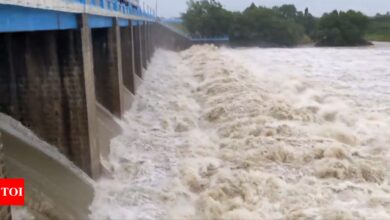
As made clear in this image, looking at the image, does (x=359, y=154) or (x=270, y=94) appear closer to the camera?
(x=359, y=154)

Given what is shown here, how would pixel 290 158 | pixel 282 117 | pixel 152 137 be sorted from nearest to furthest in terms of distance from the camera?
pixel 290 158 → pixel 152 137 → pixel 282 117

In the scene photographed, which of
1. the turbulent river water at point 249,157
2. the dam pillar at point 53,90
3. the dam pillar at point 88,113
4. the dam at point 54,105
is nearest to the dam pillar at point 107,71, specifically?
the turbulent river water at point 249,157

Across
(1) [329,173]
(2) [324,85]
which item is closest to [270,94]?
(2) [324,85]

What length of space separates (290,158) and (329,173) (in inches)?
45.4

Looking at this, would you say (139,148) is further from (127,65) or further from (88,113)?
(127,65)

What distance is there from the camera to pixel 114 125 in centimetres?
1275

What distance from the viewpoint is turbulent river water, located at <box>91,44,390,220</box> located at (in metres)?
8.29

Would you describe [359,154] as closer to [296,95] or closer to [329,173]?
[329,173]

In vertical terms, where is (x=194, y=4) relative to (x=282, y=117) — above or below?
above

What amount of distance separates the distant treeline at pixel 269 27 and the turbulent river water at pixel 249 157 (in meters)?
44.4

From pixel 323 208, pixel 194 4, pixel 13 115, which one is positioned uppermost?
pixel 194 4

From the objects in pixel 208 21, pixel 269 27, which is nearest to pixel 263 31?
pixel 269 27

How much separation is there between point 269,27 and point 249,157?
56.3m

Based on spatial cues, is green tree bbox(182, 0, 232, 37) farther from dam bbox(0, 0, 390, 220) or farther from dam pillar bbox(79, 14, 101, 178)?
dam pillar bbox(79, 14, 101, 178)
